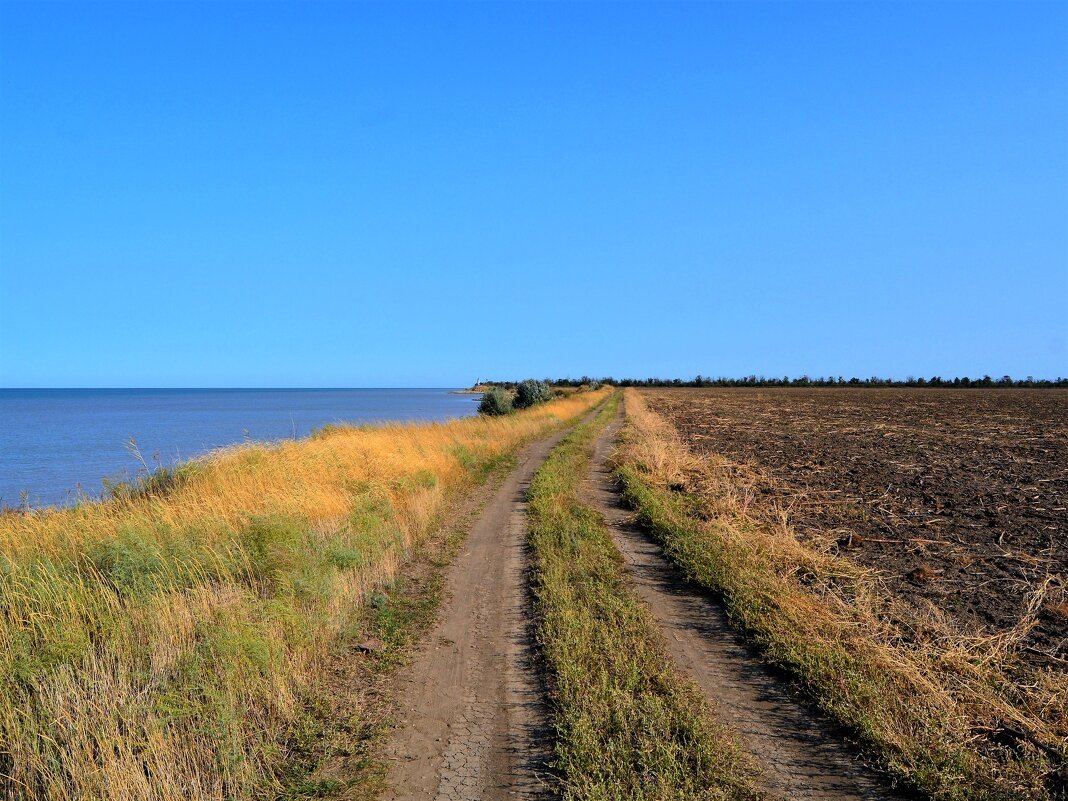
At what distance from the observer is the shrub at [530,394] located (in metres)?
53.8

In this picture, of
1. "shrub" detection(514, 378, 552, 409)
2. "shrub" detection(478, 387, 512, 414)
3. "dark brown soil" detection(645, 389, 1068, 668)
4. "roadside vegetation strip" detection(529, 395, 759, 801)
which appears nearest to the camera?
"roadside vegetation strip" detection(529, 395, 759, 801)

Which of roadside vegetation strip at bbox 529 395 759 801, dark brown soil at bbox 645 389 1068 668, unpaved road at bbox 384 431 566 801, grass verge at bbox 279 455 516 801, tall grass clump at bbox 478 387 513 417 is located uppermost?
tall grass clump at bbox 478 387 513 417

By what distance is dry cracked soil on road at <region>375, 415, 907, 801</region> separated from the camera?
405 cm

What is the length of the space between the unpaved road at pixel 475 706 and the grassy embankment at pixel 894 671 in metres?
2.30

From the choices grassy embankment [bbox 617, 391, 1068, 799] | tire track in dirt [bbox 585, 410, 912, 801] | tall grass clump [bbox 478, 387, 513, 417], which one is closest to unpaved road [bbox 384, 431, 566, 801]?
tire track in dirt [bbox 585, 410, 912, 801]

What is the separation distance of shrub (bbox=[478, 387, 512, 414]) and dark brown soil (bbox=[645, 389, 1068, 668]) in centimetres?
1850

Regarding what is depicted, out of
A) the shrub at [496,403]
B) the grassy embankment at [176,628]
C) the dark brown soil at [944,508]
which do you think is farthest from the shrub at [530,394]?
the grassy embankment at [176,628]

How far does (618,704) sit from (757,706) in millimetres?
1137

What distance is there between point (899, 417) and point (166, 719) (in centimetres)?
4559

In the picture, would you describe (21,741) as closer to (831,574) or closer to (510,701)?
(510,701)

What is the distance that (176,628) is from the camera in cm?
560

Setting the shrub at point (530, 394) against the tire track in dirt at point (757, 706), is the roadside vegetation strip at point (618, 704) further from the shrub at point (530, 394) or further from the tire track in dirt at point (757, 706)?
the shrub at point (530, 394)

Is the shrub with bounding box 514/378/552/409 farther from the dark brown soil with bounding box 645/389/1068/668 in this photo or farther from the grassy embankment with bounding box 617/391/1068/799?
the grassy embankment with bounding box 617/391/1068/799

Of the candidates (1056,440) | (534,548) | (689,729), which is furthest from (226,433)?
(1056,440)
